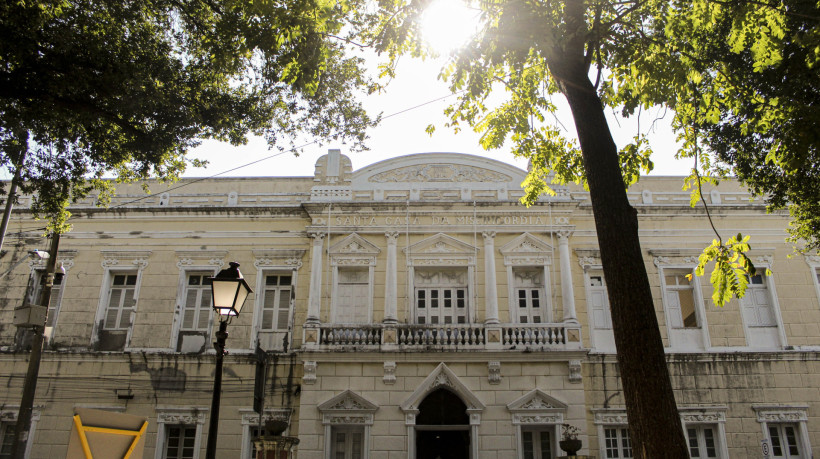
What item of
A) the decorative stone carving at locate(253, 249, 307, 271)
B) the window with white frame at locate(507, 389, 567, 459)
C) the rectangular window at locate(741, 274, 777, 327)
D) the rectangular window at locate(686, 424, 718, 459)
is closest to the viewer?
the window with white frame at locate(507, 389, 567, 459)

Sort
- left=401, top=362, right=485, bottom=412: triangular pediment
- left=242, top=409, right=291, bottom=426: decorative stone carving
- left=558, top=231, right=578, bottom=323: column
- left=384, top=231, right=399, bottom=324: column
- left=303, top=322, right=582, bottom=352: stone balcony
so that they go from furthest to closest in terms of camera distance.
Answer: left=384, top=231, right=399, bottom=324: column, left=558, top=231, right=578, bottom=323: column, left=242, top=409, right=291, bottom=426: decorative stone carving, left=303, top=322, right=582, bottom=352: stone balcony, left=401, top=362, right=485, bottom=412: triangular pediment

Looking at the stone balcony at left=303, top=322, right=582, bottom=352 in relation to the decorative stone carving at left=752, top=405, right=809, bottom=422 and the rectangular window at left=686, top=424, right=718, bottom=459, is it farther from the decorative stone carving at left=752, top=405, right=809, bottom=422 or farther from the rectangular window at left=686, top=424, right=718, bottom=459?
the decorative stone carving at left=752, top=405, right=809, bottom=422

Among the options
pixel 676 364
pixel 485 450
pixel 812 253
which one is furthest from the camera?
pixel 812 253

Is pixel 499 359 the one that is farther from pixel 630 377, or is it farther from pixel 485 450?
pixel 630 377

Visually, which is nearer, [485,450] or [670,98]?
[670,98]

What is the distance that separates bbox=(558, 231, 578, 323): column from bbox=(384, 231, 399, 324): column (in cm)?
413

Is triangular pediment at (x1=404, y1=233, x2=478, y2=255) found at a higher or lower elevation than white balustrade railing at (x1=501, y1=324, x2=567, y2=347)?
higher

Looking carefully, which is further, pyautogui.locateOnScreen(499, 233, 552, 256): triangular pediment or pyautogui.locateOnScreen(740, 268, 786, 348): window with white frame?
A: pyautogui.locateOnScreen(499, 233, 552, 256): triangular pediment

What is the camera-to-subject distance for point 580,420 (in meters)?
14.1

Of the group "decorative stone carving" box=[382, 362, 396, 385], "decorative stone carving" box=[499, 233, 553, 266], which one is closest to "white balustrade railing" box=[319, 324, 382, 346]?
"decorative stone carving" box=[382, 362, 396, 385]

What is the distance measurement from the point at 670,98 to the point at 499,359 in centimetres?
779

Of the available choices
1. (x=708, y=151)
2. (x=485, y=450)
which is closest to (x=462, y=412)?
(x=485, y=450)

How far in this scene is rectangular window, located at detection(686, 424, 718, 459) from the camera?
14.3 m

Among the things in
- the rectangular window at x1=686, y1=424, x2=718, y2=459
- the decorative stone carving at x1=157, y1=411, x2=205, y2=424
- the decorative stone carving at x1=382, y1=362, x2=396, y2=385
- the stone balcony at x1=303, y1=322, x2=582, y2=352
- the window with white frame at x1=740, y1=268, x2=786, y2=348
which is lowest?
the rectangular window at x1=686, y1=424, x2=718, y2=459
